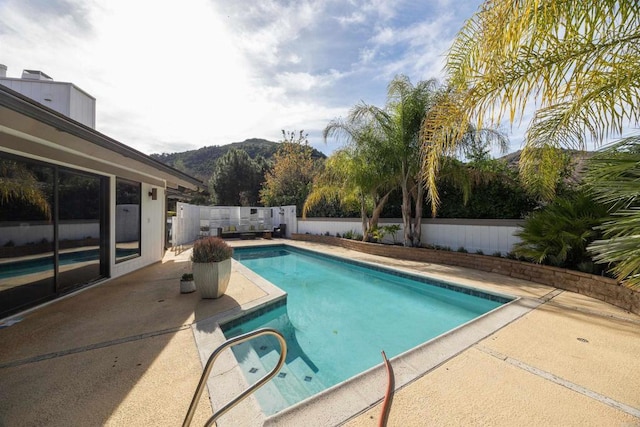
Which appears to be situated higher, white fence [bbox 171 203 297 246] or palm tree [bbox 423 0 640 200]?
palm tree [bbox 423 0 640 200]

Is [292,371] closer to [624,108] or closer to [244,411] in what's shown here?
[244,411]

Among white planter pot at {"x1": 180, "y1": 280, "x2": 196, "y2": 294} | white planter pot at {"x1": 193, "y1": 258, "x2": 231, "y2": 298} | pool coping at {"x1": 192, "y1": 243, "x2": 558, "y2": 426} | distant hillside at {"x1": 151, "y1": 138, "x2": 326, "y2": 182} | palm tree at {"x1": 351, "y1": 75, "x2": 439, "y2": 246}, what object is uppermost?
distant hillside at {"x1": 151, "y1": 138, "x2": 326, "y2": 182}

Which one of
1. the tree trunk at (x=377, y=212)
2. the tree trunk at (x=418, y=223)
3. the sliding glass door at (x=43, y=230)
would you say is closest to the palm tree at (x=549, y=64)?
the tree trunk at (x=418, y=223)

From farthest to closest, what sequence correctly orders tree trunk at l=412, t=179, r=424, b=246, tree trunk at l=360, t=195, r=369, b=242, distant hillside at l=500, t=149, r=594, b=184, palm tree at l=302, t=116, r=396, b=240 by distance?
tree trunk at l=360, t=195, r=369, b=242, palm tree at l=302, t=116, r=396, b=240, tree trunk at l=412, t=179, r=424, b=246, distant hillside at l=500, t=149, r=594, b=184

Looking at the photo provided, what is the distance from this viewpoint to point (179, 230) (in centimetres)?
1320

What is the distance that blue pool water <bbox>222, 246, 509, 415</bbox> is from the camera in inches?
133

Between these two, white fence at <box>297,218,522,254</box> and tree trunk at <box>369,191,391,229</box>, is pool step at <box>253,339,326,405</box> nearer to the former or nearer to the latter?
white fence at <box>297,218,522,254</box>

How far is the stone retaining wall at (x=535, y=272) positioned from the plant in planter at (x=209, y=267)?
6.71 meters

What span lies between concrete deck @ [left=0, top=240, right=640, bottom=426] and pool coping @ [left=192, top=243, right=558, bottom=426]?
0.01 m

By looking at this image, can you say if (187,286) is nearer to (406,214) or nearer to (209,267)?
(209,267)

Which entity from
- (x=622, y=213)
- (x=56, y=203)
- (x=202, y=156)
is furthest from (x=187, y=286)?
(x=202, y=156)

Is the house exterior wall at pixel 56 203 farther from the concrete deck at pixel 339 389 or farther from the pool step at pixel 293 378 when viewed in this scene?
the pool step at pixel 293 378

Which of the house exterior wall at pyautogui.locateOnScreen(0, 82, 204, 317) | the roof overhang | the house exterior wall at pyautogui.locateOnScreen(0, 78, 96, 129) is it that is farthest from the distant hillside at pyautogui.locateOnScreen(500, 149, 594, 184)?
the house exterior wall at pyautogui.locateOnScreen(0, 78, 96, 129)

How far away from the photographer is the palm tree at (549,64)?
2.53 m
